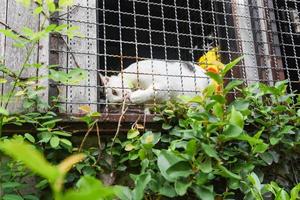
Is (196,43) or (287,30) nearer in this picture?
(287,30)

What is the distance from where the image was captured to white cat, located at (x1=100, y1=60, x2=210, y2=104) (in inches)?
95.2

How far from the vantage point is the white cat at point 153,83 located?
7.93 ft

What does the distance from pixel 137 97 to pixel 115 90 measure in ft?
0.63

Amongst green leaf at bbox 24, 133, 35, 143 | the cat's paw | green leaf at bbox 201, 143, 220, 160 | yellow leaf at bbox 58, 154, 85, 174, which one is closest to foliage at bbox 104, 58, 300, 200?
green leaf at bbox 201, 143, 220, 160

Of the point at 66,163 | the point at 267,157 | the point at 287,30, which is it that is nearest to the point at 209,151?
the point at 267,157

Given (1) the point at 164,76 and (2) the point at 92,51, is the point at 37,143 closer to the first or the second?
(2) the point at 92,51

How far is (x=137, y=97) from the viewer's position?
238 cm

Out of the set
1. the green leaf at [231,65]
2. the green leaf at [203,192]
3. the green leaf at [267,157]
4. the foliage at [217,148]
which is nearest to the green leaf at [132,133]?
the foliage at [217,148]

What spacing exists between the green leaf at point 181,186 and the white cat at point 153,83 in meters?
0.67

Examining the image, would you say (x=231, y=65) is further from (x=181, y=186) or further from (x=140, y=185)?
(x=140, y=185)

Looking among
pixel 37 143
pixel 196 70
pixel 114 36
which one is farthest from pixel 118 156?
pixel 114 36

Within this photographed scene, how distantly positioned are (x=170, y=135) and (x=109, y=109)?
16.7 inches

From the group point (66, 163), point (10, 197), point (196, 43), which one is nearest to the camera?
point (66, 163)

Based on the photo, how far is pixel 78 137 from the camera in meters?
2.15
